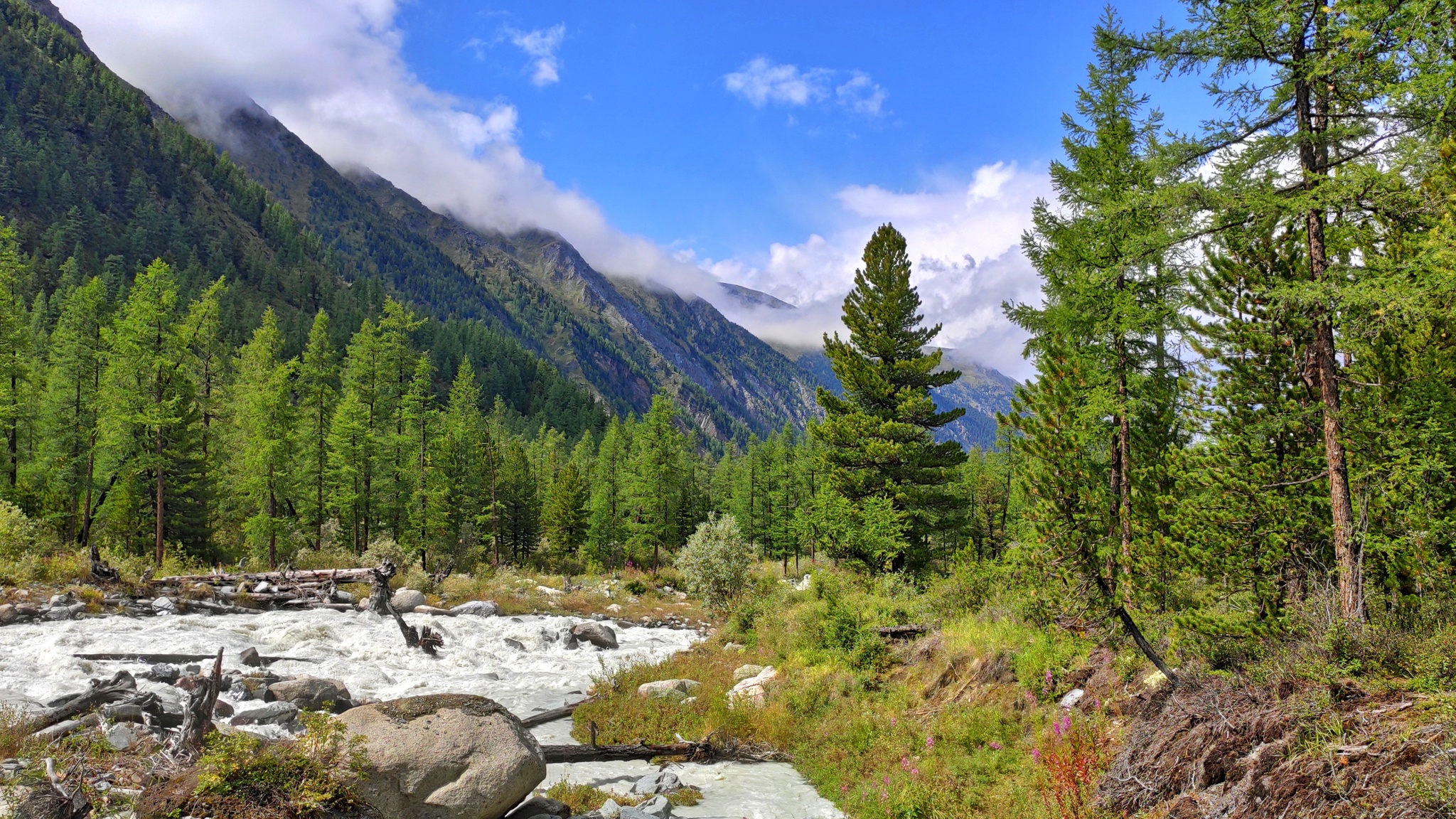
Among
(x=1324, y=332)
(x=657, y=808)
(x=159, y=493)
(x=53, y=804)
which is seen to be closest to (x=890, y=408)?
(x=1324, y=332)

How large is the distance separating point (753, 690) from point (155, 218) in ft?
525

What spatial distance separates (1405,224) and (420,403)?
4002 cm

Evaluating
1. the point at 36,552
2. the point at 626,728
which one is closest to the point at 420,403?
the point at 36,552

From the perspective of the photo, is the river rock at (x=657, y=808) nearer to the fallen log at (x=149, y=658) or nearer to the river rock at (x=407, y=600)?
the fallen log at (x=149, y=658)

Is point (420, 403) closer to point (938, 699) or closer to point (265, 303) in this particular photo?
point (938, 699)

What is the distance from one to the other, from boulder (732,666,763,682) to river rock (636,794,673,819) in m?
7.82

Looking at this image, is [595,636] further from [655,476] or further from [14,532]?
[655,476]

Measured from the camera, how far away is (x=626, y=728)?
46.3 feet

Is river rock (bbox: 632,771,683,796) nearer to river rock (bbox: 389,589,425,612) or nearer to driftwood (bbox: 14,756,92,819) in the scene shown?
driftwood (bbox: 14,756,92,819)

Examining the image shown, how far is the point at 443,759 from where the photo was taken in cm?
775

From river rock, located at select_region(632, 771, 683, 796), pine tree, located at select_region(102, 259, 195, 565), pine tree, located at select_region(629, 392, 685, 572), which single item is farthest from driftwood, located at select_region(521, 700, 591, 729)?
pine tree, located at select_region(629, 392, 685, 572)

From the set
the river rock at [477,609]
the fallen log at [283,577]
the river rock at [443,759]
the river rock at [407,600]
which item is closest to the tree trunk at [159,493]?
the fallen log at [283,577]

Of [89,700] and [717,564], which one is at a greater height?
[89,700]

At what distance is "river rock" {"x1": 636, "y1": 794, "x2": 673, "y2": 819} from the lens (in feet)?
29.6
